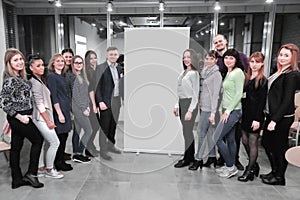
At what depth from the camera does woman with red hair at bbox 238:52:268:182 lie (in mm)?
2432

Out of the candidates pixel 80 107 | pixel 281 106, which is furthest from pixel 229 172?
pixel 80 107

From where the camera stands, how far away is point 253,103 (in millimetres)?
2480

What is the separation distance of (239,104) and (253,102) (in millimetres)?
141

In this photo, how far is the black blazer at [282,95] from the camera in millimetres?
2299

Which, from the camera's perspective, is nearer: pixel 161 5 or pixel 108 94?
pixel 108 94

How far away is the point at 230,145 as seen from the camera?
2721 millimetres

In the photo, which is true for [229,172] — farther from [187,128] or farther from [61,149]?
[61,149]

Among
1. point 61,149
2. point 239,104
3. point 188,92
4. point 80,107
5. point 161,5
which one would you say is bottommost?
point 61,149

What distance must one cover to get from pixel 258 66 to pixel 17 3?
493 cm

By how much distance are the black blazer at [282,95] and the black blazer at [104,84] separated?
188 cm

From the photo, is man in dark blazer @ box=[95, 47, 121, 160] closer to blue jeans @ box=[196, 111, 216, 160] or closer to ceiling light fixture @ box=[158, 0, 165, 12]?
blue jeans @ box=[196, 111, 216, 160]

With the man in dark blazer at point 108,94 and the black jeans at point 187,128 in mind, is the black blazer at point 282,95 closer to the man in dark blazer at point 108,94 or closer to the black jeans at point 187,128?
the black jeans at point 187,128

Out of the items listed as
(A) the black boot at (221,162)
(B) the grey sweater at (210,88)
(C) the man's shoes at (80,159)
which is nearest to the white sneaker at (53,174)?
(C) the man's shoes at (80,159)

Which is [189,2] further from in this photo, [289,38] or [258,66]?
[258,66]
